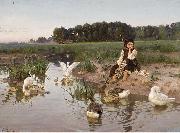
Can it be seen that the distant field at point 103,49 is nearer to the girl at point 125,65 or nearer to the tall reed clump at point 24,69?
the girl at point 125,65

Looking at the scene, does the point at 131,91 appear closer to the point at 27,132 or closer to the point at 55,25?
the point at 55,25

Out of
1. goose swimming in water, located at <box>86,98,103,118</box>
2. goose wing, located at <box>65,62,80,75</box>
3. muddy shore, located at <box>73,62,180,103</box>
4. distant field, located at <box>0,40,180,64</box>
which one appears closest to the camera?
goose swimming in water, located at <box>86,98,103,118</box>

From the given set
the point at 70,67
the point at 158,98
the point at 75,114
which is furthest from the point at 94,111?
the point at 70,67

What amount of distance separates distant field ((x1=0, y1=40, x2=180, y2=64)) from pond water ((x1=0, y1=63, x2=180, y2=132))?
751mm

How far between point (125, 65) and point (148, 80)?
69 cm

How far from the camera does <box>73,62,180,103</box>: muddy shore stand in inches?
322

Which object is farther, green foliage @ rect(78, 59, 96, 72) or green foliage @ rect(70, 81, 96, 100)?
green foliage @ rect(78, 59, 96, 72)

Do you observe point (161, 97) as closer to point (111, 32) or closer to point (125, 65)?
point (111, 32)

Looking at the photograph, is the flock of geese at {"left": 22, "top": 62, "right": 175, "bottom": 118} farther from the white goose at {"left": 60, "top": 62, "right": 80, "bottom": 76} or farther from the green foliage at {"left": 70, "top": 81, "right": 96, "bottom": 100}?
the green foliage at {"left": 70, "top": 81, "right": 96, "bottom": 100}

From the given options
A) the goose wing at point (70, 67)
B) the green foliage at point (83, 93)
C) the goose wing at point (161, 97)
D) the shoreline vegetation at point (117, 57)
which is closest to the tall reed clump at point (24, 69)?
the shoreline vegetation at point (117, 57)

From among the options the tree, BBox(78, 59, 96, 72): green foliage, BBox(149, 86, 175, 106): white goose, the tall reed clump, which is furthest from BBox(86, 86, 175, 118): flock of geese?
the tall reed clump

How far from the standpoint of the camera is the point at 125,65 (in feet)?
29.5

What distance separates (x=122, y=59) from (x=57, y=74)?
2.53 m

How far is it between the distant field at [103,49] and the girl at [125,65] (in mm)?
115
